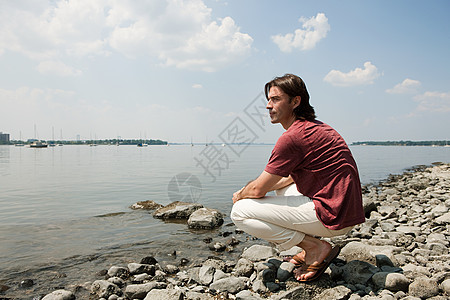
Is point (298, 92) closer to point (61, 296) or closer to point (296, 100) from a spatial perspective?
point (296, 100)

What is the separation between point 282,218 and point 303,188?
0.39m

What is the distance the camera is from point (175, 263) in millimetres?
5137

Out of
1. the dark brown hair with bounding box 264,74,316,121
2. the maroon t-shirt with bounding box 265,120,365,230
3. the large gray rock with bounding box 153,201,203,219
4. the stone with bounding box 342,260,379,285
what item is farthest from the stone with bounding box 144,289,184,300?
the large gray rock with bounding box 153,201,203,219

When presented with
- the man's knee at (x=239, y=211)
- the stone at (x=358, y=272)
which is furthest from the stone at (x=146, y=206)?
the stone at (x=358, y=272)

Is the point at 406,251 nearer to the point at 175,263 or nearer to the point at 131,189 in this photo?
the point at 175,263

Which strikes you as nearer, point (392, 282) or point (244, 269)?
point (392, 282)

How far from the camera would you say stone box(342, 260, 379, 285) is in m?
3.43

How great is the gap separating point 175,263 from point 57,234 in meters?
3.65

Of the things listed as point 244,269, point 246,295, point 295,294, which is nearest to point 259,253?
point 244,269

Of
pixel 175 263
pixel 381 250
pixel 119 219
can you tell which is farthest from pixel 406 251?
pixel 119 219

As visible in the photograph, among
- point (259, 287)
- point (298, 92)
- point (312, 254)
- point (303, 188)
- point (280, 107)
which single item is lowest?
point (259, 287)

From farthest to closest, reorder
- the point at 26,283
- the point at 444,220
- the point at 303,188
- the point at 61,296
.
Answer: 1. the point at 444,220
2. the point at 26,283
3. the point at 61,296
4. the point at 303,188

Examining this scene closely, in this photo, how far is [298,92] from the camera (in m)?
3.31

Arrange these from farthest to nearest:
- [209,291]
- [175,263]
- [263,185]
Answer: [175,263] < [209,291] < [263,185]
